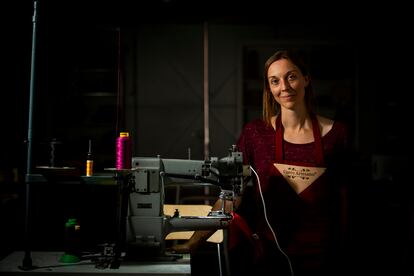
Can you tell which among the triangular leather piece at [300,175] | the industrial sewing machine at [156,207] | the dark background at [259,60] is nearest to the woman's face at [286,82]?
the triangular leather piece at [300,175]

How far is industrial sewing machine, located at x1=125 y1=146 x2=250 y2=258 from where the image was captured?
5.64 ft

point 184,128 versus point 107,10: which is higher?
point 107,10

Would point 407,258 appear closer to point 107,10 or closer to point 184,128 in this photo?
point 184,128

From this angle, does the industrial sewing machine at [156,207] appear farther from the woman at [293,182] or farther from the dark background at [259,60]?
the dark background at [259,60]

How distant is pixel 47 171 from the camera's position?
1.74 metres

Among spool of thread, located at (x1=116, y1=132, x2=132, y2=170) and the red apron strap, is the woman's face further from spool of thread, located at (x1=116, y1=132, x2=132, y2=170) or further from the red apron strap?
spool of thread, located at (x1=116, y1=132, x2=132, y2=170)

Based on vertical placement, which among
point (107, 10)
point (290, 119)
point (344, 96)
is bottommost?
point (290, 119)

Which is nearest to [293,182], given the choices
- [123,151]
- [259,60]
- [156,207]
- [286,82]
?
[286,82]

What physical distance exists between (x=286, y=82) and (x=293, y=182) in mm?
418

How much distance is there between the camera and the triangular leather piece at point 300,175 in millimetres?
1884

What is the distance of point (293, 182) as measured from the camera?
1899mm

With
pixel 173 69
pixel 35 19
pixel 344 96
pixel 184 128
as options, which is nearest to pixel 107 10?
pixel 173 69

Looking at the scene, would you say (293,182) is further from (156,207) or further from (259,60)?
(259,60)

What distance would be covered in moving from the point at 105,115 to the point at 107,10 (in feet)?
4.10
